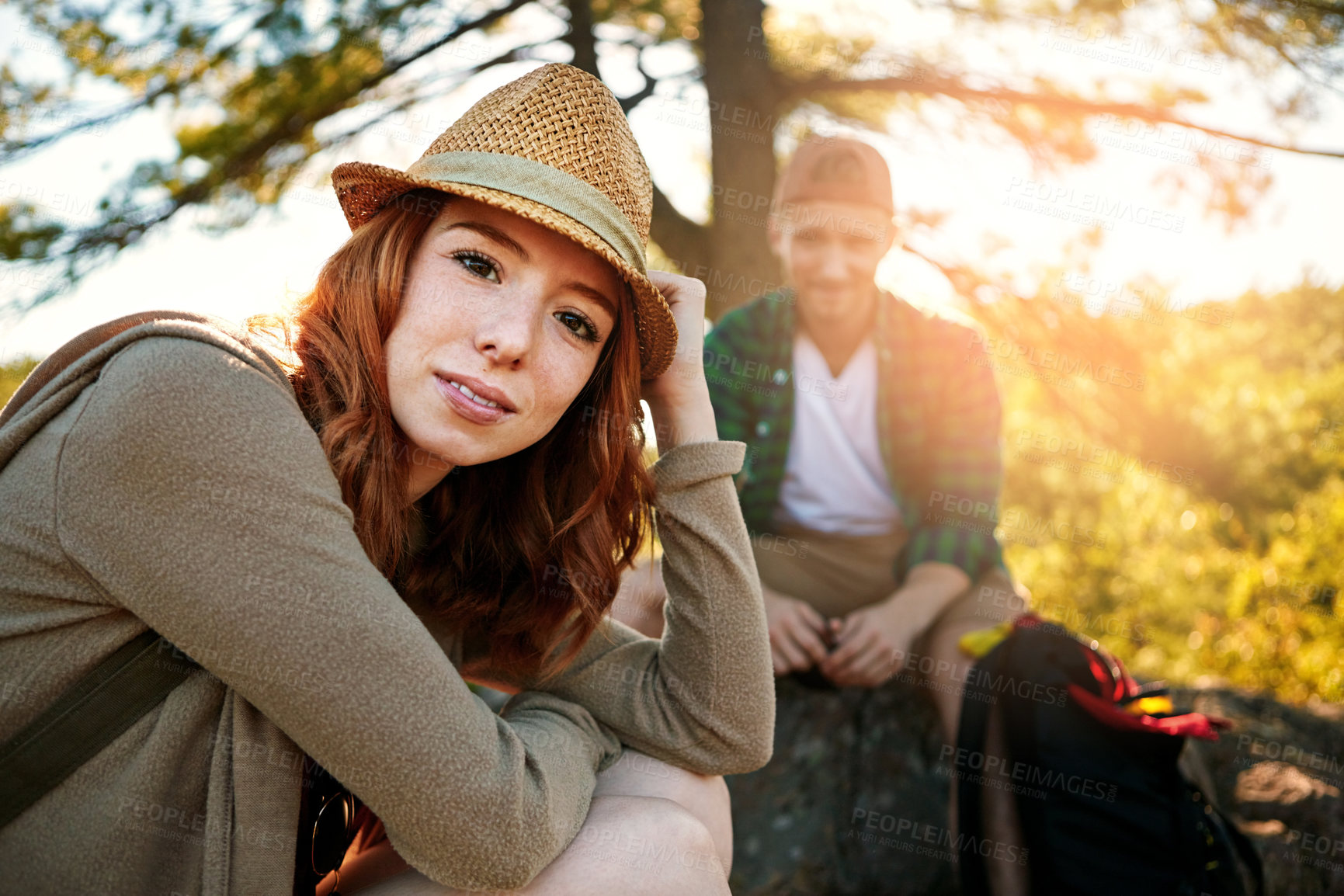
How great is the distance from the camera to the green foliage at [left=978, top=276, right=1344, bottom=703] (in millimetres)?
4867

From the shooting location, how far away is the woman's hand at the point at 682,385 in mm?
1837

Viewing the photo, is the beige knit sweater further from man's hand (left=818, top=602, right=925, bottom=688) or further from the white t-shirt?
the white t-shirt

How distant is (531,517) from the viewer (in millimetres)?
1783

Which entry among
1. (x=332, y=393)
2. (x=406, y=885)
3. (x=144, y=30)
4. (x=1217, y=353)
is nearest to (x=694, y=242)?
(x=144, y=30)

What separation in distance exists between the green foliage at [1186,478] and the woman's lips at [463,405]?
3.34 meters

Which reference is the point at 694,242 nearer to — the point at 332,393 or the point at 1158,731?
the point at 1158,731

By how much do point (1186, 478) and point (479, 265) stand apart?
5907 mm

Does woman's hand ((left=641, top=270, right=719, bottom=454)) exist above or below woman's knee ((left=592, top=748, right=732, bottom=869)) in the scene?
above

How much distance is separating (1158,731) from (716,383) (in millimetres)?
1658

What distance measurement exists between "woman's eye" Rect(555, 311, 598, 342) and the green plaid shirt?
4.97ft

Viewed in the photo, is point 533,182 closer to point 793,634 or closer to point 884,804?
point 793,634

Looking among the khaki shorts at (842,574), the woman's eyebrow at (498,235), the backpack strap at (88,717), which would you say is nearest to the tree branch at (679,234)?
the khaki shorts at (842,574)

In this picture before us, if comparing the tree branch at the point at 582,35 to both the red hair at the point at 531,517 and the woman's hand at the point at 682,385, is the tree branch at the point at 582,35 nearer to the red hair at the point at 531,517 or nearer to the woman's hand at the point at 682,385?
the woman's hand at the point at 682,385

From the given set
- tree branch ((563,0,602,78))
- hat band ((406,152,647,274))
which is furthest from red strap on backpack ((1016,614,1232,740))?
tree branch ((563,0,602,78))
